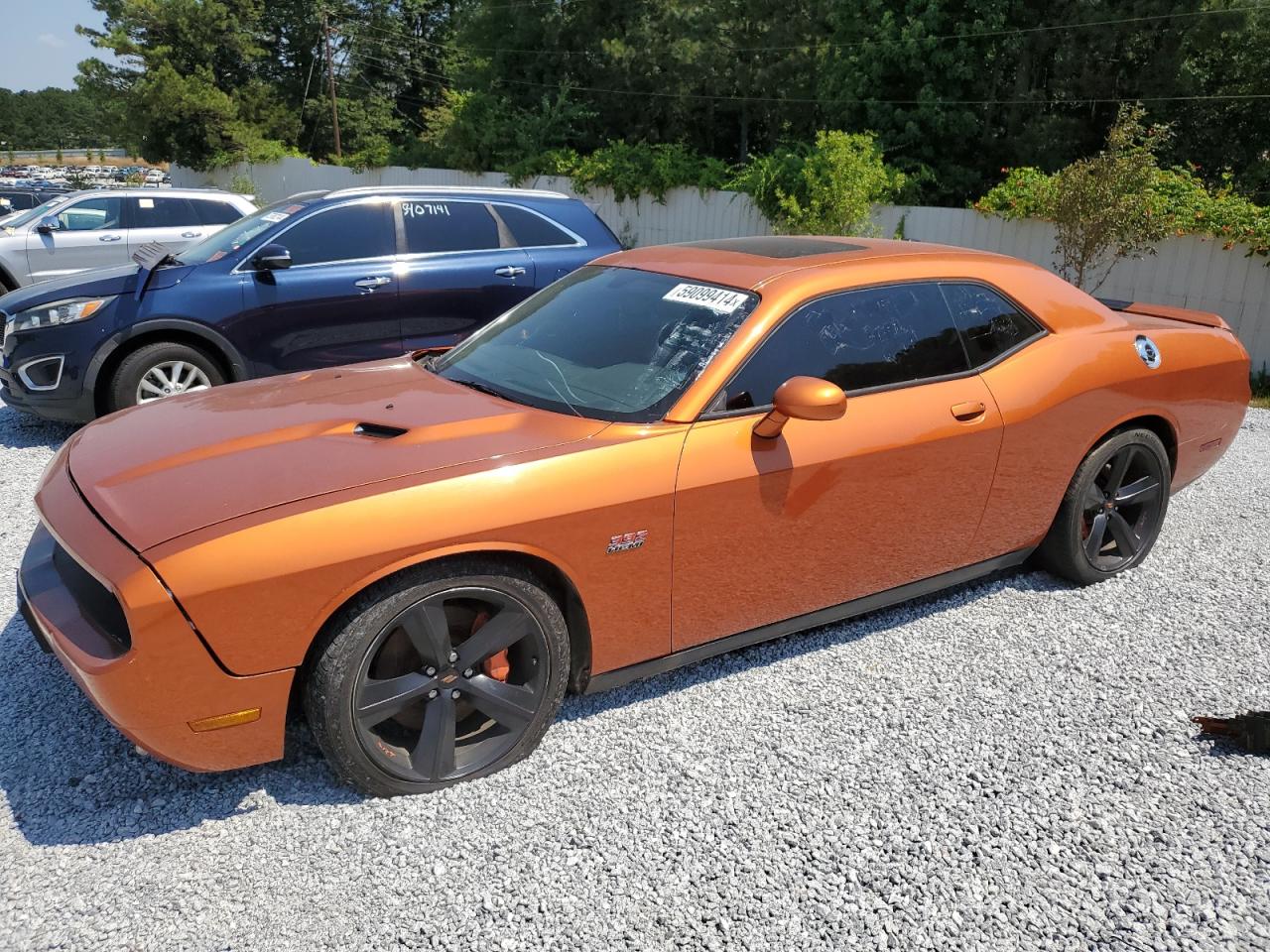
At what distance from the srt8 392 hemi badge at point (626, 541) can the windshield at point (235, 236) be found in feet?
15.9

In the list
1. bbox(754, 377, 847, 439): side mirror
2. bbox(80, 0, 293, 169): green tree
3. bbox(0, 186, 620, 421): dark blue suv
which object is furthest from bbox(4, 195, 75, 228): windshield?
bbox(80, 0, 293, 169): green tree

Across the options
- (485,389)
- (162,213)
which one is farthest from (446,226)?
(162,213)

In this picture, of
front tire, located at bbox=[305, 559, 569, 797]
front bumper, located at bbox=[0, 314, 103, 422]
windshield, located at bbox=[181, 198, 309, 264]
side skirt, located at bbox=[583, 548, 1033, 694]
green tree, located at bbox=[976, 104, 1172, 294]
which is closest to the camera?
front tire, located at bbox=[305, 559, 569, 797]

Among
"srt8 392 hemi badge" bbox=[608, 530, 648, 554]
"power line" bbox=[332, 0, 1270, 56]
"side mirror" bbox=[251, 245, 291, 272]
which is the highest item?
"power line" bbox=[332, 0, 1270, 56]

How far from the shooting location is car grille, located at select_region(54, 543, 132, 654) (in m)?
2.63

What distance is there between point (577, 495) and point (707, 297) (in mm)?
1063

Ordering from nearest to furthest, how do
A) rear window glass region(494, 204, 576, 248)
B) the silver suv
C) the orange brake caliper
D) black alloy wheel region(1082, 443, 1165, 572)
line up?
the orange brake caliper < black alloy wheel region(1082, 443, 1165, 572) < rear window glass region(494, 204, 576, 248) < the silver suv

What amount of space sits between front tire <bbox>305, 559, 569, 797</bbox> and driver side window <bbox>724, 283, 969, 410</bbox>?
104 centimetres

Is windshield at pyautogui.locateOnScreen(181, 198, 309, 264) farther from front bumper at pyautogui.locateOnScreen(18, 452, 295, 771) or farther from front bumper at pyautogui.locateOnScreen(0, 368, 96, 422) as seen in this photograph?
front bumper at pyautogui.locateOnScreen(18, 452, 295, 771)

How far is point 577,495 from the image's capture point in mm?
2977

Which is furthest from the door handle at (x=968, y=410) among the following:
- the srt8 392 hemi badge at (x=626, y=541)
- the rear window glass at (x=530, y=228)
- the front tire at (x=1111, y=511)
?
the rear window glass at (x=530, y=228)

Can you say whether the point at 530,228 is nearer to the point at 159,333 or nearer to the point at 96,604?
the point at 159,333

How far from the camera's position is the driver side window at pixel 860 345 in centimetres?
340

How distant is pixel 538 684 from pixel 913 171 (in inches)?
696
